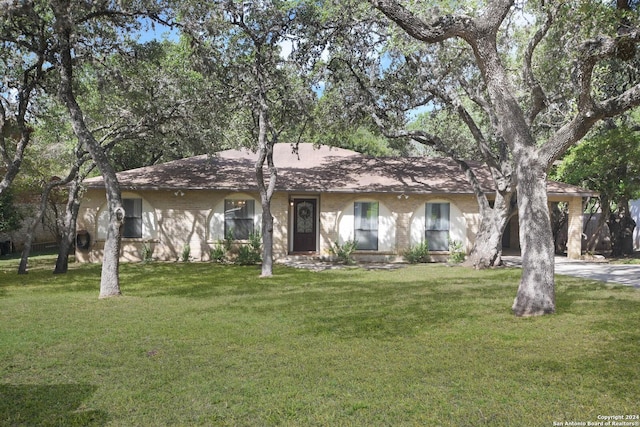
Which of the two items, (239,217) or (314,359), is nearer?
(314,359)

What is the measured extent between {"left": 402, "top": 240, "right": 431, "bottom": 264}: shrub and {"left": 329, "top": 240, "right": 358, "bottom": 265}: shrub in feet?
6.79

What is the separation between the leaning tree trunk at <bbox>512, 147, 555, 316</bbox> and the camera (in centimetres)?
846

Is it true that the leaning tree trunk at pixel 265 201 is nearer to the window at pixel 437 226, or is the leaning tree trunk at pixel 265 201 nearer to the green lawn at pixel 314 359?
the green lawn at pixel 314 359

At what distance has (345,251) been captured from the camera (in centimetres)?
→ 1794

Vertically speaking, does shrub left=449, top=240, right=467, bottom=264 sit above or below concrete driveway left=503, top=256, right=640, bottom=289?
above

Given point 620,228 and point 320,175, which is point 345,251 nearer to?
point 320,175

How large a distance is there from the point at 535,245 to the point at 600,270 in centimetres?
875

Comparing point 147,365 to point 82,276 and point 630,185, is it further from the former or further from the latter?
point 630,185

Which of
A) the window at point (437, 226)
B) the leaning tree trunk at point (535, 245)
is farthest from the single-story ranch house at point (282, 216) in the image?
the leaning tree trunk at point (535, 245)

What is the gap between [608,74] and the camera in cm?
1505

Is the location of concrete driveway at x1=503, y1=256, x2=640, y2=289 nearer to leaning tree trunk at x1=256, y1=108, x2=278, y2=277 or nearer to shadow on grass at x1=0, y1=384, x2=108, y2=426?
leaning tree trunk at x1=256, y1=108, x2=278, y2=277

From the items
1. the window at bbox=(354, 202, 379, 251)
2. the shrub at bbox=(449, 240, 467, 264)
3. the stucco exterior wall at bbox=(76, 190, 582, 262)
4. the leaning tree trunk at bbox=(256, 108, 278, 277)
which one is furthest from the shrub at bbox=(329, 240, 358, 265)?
the leaning tree trunk at bbox=(256, 108, 278, 277)

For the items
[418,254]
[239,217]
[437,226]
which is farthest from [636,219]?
[239,217]

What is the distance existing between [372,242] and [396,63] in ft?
21.8
